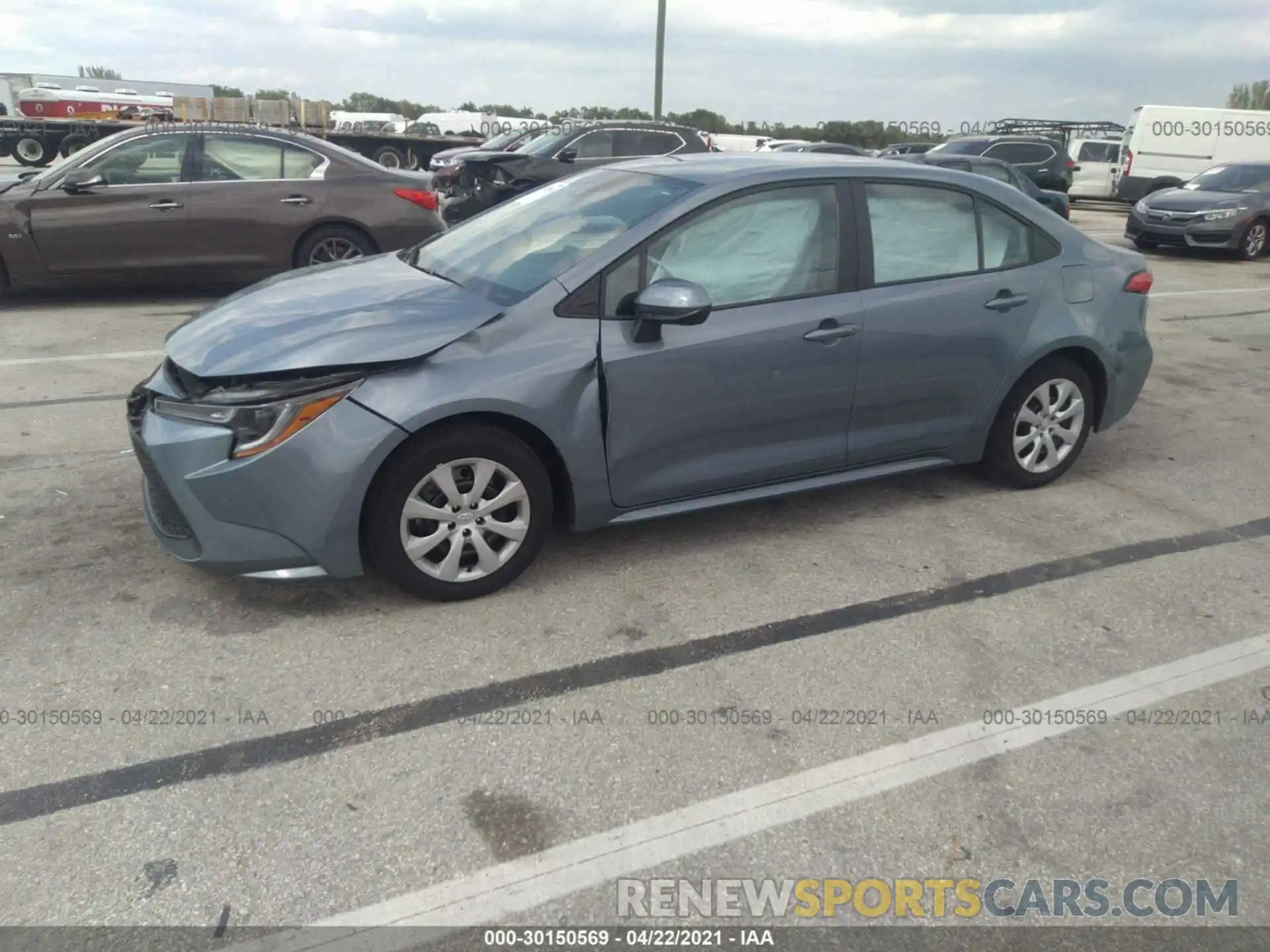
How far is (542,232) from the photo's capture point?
14.1 ft

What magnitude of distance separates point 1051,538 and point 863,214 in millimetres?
1646

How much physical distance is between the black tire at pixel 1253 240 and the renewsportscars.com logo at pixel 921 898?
1487 cm

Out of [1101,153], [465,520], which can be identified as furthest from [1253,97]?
[465,520]

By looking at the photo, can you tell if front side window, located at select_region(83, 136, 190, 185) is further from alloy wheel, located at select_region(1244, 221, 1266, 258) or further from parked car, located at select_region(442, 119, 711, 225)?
alloy wheel, located at select_region(1244, 221, 1266, 258)

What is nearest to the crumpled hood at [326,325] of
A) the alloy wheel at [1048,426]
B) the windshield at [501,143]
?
the alloy wheel at [1048,426]

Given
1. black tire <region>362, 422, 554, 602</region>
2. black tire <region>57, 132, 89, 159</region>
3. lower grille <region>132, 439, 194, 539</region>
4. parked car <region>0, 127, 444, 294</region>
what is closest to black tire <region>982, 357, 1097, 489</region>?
black tire <region>362, 422, 554, 602</region>

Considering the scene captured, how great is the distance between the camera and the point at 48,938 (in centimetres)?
224

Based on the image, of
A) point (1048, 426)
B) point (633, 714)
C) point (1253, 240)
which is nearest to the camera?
point (633, 714)

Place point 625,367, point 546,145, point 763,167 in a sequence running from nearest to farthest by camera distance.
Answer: point 625,367
point 763,167
point 546,145

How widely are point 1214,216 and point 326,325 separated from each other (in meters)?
14.7

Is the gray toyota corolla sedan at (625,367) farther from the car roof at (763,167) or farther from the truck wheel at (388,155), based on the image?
the truck wheel at (388,155)

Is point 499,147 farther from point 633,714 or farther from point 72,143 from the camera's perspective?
point 633,714

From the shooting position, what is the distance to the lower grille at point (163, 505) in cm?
349

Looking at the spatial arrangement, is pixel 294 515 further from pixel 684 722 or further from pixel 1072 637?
pixel 1072 637
